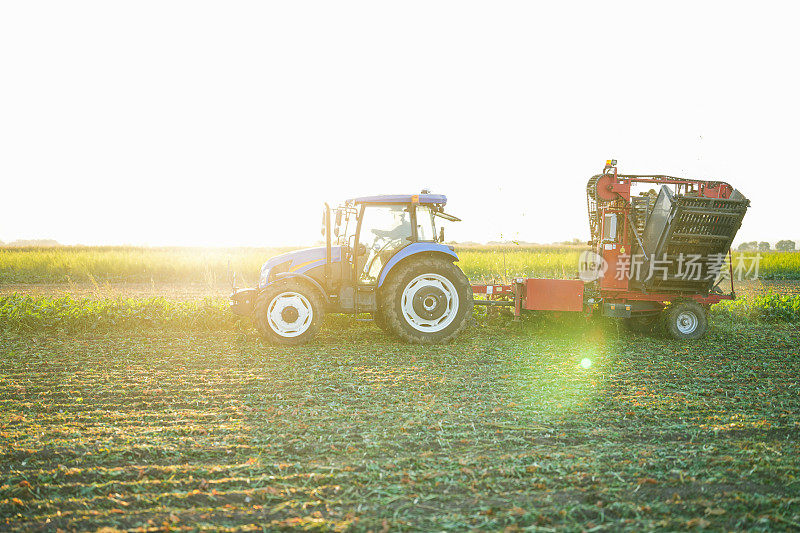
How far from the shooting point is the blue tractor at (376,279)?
7641mm

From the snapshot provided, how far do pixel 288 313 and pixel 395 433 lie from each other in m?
3.75

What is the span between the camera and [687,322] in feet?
28.2

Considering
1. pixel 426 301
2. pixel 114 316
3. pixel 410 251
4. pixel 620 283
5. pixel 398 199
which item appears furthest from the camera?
pixel 114 316

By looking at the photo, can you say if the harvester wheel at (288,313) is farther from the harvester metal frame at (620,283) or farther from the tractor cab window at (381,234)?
the harvester metal frame at (620,283)

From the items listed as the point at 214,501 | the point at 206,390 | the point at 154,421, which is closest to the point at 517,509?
the point at 214,501

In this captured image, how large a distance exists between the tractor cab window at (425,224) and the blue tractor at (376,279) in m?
0.01

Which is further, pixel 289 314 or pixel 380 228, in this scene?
pixel 380 228

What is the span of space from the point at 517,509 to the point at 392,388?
2.69m

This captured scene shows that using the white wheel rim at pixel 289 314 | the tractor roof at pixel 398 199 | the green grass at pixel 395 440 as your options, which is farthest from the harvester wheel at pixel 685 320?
the white wheel rim at pixel 289 314

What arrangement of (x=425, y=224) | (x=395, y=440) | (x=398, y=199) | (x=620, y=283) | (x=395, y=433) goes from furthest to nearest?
(x=620, y=283)
(x=425, y=224)
(x=398, y=199)
(x=395, y=433)
(x=395, y=440)

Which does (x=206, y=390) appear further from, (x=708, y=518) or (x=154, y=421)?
(x=708, y=518)

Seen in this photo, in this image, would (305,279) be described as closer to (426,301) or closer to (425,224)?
(426,301)

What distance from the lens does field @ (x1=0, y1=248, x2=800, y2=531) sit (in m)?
3.12

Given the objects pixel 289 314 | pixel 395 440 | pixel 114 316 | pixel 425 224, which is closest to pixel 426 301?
pixel 425 224
